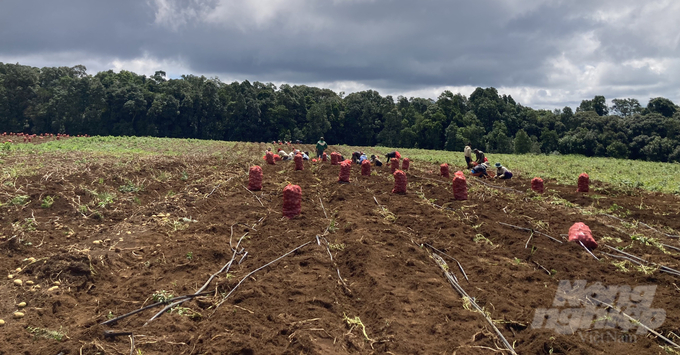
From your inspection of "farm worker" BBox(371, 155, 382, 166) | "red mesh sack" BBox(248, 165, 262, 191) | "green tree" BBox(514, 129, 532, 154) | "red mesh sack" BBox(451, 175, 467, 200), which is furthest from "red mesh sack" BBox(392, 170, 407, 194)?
"green tree" BBox(514, 129, 532, 154)

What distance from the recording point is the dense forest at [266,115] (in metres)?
51.7

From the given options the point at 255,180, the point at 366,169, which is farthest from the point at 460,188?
the point at 255,180

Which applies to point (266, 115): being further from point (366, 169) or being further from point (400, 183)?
point (400, 183)

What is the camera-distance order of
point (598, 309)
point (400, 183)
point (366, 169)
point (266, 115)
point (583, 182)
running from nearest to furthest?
point (598, 309)
point (400, 183)
point (583, 182)
point (366, 169)
point (266, 115)

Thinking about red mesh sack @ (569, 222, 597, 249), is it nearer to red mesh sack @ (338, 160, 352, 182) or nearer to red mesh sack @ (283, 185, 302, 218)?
red mesh sack @ (283, 185, 302, 218)

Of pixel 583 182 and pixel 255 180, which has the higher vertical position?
pixel 583 182

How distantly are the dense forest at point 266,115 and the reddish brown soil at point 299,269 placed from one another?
4063cm

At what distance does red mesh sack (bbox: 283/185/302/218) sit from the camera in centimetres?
845

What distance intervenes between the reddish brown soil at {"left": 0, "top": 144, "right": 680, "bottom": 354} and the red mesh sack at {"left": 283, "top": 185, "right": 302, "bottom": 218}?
341 millimetres

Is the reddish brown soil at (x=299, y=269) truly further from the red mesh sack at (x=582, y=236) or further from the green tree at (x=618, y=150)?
the green tree at (x=618, y=150)

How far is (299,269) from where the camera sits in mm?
5914

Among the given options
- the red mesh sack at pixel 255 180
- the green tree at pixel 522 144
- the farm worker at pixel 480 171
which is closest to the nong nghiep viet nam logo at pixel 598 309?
the red mesh sack at pixel 255 180

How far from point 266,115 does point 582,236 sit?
179 feet

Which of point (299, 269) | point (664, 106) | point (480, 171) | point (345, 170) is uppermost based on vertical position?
point (664, 106)
